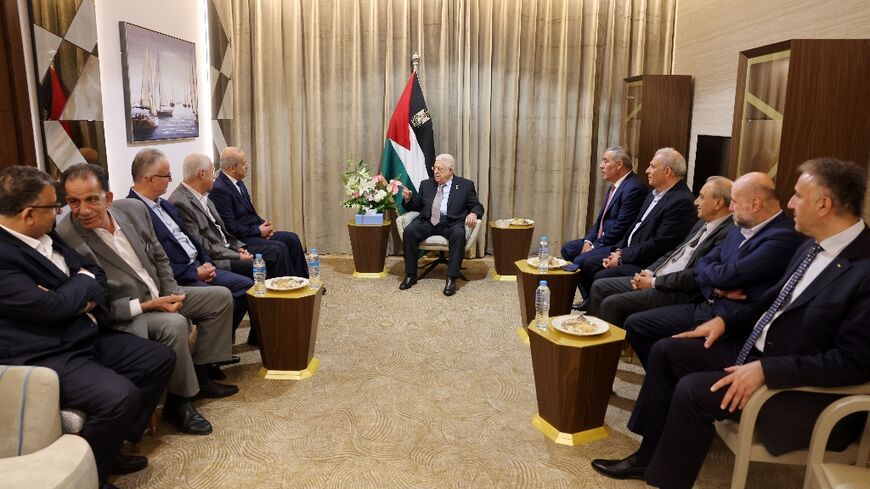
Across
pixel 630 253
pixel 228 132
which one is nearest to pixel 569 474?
pixel 630 253

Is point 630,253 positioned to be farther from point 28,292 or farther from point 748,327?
point 28,292

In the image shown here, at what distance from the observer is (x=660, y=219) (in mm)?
4055

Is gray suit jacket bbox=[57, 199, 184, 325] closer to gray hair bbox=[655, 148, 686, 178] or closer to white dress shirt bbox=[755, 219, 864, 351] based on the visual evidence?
white dress shirt bbox=[755, 219, 864, 351]

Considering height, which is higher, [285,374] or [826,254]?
[826,254]

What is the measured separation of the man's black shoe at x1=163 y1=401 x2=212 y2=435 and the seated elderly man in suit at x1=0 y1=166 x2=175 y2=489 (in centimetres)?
42

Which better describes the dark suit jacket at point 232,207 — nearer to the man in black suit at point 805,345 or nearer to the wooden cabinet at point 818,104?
the man in black suit at point 805,345

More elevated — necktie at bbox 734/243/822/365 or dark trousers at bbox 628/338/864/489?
necktie at bbox 734/243/822/365

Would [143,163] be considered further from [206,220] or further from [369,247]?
[369,247]

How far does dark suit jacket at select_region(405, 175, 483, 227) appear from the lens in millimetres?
5781

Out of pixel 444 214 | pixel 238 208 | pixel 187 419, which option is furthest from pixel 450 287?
pixel 187 419

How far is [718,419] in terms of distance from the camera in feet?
7.64

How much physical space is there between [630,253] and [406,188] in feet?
8.46

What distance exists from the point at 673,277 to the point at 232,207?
3.22 m

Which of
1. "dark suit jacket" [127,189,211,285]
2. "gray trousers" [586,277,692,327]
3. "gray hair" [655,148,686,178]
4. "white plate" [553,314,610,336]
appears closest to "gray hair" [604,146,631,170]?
"gray hair" [655,148,686,178]
